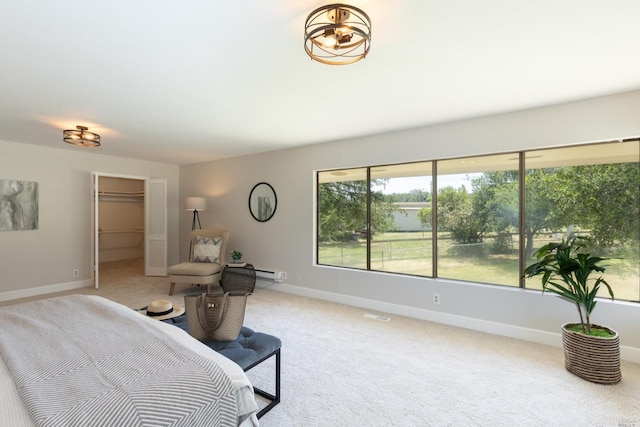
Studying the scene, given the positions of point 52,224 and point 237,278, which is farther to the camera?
point 52,224

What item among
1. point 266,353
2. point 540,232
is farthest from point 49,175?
point 540,232

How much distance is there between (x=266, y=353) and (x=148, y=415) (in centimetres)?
89

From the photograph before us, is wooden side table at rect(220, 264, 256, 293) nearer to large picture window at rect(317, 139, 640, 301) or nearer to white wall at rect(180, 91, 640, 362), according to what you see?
white wall at rect(180, 91, 640, 362)

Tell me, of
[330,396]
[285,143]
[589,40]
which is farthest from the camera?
[285,143]

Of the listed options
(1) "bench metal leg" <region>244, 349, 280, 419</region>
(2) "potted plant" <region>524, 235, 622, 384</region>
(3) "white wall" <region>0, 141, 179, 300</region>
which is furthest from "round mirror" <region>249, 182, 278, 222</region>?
(2) "potted plant" <region>524, 235, 622, 384</region>

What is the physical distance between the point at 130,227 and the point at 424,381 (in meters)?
8.18

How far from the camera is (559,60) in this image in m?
1.99

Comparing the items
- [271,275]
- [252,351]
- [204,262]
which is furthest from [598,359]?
[204,262]

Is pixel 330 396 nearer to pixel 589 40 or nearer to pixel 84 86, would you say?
pixel 589 40

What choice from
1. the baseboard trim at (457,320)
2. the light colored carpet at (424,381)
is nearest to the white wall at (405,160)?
the baseboard trim at (457,320)

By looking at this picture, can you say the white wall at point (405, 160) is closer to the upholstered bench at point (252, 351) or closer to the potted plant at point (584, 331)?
the potted plant at point (584, 331)

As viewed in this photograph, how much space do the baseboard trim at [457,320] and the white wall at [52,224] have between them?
150 inches

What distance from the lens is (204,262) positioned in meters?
4.77

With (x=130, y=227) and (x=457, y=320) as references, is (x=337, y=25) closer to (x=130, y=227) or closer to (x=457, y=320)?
(x=457, y=320)
